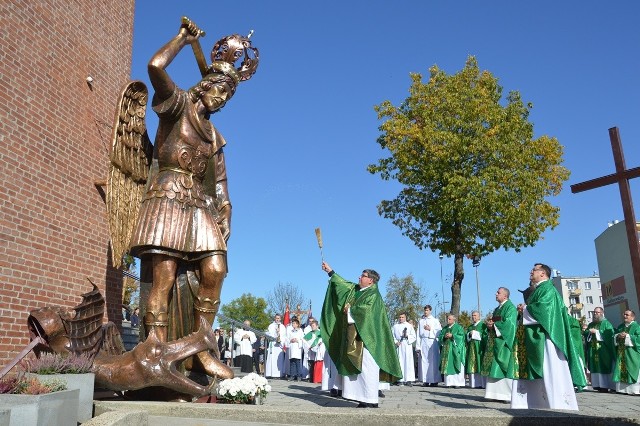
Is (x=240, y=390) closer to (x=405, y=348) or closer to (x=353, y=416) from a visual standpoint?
(x=353, y=416)

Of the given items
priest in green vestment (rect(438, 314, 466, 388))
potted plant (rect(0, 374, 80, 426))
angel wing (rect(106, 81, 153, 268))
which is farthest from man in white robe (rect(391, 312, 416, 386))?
potted plant (rect(0, 374, 80, 426))

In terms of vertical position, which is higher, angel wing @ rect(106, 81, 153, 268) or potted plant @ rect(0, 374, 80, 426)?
angel wing @ rect(106, 81, 153, 268)

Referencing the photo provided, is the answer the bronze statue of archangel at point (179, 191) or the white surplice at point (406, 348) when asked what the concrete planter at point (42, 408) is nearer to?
the bronze statue of archangel at point (179, 191)

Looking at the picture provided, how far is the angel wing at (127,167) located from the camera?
6.18 metres

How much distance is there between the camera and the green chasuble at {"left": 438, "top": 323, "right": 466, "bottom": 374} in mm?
14617

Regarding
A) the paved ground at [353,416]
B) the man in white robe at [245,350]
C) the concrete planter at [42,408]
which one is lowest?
the paved ground at [353,416]

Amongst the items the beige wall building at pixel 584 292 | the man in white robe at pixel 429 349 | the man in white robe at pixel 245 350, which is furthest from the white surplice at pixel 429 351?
the beige wall building at pixel 584 292

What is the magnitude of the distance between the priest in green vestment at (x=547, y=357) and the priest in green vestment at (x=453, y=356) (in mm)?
7034

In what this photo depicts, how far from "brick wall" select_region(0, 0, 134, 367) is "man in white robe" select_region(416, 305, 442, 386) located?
30.7 ft

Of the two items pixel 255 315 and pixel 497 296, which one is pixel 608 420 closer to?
pixel 497 296

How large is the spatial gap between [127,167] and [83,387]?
2414 mm

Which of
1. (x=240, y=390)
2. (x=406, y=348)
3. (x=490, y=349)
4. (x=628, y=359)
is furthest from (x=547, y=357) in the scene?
(x=406, y=348)

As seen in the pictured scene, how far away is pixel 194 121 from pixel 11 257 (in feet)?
10.7

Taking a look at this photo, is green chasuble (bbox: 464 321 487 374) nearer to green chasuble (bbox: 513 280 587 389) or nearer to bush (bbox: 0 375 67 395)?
green chasuble (bbox: 513 280 587 389)
